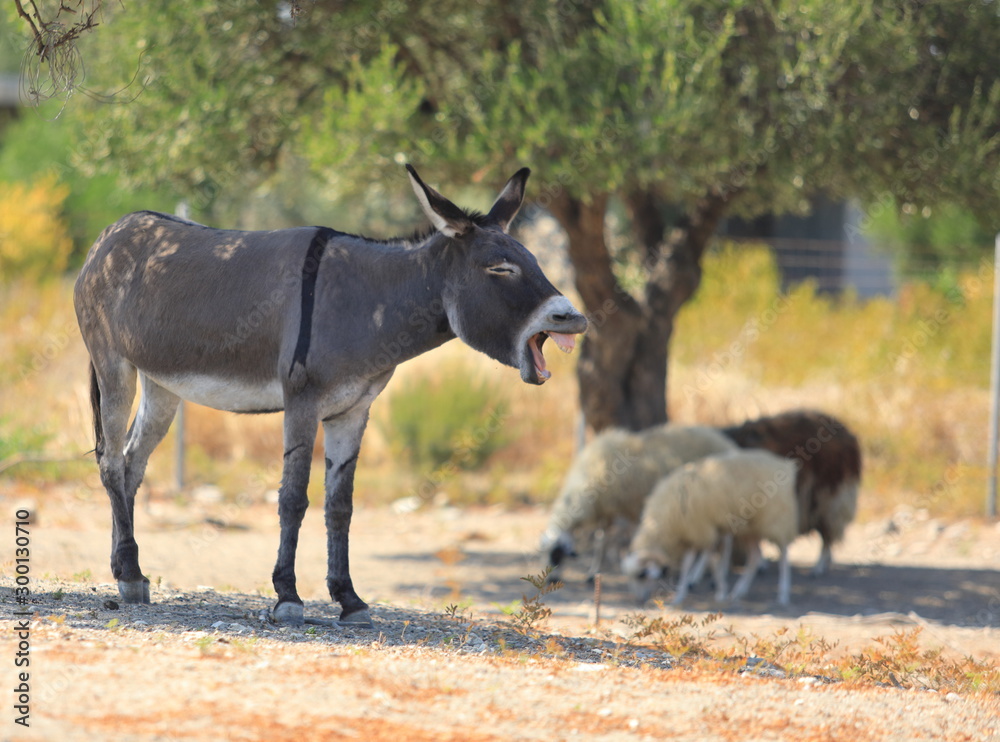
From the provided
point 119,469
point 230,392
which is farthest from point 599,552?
point 230,392

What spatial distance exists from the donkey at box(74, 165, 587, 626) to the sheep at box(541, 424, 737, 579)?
5.16m

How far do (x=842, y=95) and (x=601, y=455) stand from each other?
4003mm

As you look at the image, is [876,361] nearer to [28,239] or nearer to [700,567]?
[700,567]

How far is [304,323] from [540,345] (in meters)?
1.14

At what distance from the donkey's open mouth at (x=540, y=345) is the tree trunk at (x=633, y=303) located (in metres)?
5.29

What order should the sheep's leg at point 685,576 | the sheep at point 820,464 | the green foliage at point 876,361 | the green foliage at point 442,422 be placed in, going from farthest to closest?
the green foliage at point 442,422 < the green foliage at point 876,361 < the sheep at point 820,464 < the sheep's leg at point 685,576

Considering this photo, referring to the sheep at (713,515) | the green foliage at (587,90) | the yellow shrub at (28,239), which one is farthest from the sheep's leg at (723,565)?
the yellow shrub at (28,239)

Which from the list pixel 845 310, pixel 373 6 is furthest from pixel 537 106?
pixel 845 310

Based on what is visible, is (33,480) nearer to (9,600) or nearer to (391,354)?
(9,600)

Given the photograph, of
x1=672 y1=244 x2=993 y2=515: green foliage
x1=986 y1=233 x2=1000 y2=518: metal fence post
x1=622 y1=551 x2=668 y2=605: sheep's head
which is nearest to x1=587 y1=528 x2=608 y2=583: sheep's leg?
x1=622 y1=551 x2=668 y2=605: sheep's head

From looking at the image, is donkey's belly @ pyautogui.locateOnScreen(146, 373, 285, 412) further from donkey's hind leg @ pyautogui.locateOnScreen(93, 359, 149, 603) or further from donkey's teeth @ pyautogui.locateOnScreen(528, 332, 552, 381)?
donkey's teeth @ pyautogui.locateOnScreen(528, 332, 552, 381)

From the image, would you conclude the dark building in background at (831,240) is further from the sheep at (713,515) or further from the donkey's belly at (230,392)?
the donkey's belly at (230,392)

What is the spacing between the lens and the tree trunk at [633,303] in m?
10.5

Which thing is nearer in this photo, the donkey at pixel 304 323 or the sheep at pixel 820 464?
the donkey at pixel 304 323
